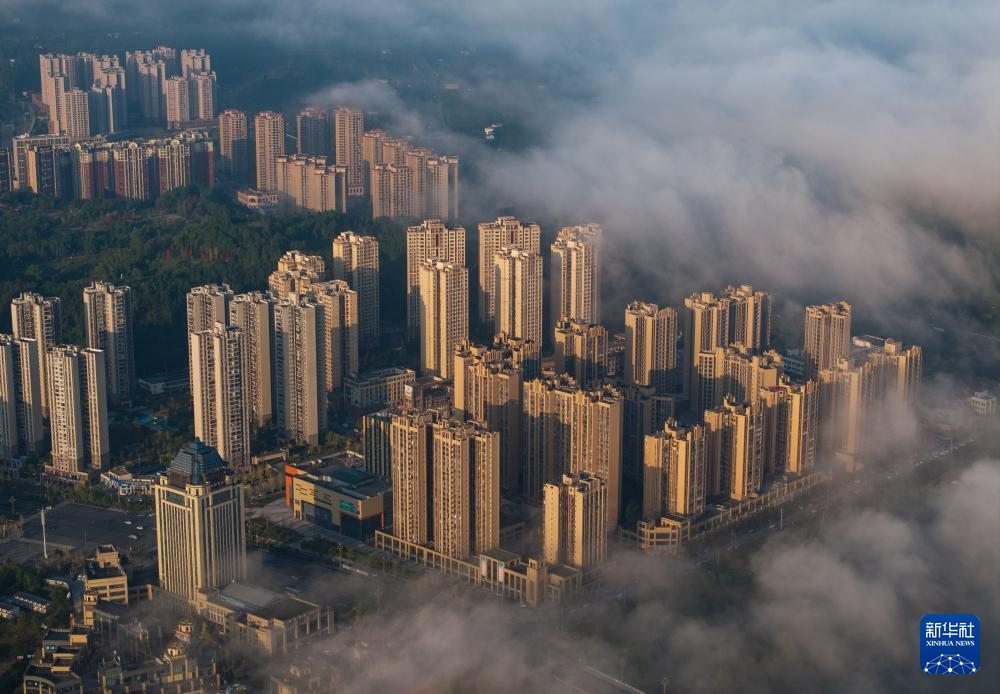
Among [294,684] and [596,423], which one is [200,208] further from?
[294,684]

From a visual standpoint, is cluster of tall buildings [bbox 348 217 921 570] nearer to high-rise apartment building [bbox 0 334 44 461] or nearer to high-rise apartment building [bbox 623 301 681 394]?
high-rise apartment building [bbox 623 301 681 394]

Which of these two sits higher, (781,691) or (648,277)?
(648,277)

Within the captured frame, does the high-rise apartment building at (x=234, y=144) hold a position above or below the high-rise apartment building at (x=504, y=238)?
above

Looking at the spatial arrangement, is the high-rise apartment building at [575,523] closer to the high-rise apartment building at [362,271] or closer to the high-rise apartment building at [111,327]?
the high-rise apartment building at [111,327]

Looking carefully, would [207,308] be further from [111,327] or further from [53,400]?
[53,400]

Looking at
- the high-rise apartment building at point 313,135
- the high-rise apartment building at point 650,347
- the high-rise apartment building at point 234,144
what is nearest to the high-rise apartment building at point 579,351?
the high-rise apartment building at point 650,347

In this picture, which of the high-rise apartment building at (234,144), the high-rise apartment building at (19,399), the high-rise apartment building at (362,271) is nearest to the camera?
the high-rise apartment building at (19,399)

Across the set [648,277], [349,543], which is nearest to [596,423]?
[349,543]
